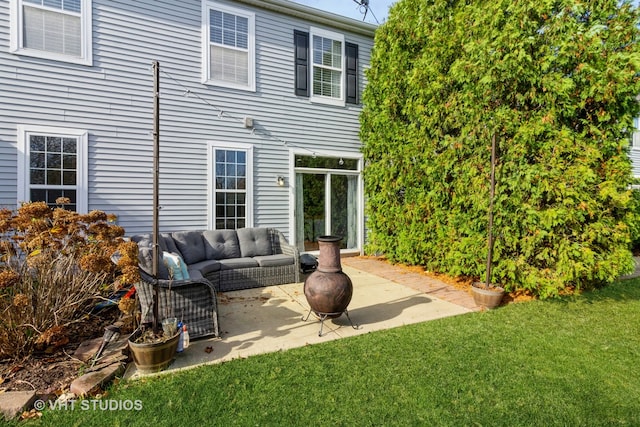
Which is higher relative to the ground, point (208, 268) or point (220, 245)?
point (220, 245)

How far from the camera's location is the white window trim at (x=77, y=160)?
208 inches

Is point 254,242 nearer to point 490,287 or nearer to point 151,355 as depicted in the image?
point 151,355

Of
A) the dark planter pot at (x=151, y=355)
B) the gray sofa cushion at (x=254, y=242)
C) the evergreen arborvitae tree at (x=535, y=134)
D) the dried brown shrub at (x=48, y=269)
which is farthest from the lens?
the gray sofa cushion at (x=254, y=242)

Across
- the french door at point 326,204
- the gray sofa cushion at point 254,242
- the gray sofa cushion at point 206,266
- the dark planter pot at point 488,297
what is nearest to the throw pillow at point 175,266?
the gray sofa cushion at point 206,266

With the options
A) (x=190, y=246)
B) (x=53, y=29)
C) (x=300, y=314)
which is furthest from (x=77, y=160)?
(x=300, y=314)

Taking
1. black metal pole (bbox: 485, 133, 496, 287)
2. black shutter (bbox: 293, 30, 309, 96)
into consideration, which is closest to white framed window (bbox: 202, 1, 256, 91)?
black shutter (bbox: 293, 30, 309, 96)

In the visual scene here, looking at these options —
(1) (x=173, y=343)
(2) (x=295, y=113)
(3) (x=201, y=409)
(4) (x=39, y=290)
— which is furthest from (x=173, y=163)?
(3) (x=201, y=409)

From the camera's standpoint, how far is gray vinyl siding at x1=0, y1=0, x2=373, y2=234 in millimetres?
5422

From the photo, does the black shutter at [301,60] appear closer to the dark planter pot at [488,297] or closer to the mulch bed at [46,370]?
the dark planter pot at [488,297]

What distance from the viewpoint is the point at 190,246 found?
5.60m

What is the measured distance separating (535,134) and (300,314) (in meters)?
4.03

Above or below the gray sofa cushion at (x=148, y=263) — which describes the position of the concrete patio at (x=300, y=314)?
below

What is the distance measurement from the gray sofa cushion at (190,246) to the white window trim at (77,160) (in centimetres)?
173

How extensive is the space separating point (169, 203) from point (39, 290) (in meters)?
3.44
